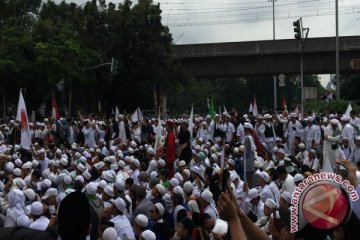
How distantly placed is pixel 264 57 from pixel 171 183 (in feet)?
137

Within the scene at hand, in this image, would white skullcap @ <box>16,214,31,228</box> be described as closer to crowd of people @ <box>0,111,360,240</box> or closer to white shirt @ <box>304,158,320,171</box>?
crowd of people @ <box>0,111,360,240</box>

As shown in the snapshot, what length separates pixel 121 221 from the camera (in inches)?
325

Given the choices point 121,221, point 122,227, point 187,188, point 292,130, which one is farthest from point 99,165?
point 292,130

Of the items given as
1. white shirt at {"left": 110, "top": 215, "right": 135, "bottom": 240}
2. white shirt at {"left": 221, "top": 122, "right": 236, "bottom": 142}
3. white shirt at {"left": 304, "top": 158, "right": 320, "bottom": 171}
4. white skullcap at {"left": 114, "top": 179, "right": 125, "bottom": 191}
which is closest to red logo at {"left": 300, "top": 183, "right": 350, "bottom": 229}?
white shirt at {"left": 110, "top": 215, "right": 135, "bottom": 240}

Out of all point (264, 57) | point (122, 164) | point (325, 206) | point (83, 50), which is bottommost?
point (122, 164)

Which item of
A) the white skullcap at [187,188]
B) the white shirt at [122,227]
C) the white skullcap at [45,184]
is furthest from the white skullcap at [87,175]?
the white shirt at [122,227]

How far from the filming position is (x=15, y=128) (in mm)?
20688

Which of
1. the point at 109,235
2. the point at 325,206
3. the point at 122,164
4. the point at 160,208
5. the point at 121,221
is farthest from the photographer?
the point at 122,164

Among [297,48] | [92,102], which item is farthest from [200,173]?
[92,102]

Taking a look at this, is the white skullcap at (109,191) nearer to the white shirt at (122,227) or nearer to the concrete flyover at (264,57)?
the white shirt at (122,227)

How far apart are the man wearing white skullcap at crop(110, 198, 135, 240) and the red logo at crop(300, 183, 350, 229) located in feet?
18.0

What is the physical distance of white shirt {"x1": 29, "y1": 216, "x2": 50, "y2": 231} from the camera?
7832 millimetres

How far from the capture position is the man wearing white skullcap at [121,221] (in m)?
8.06

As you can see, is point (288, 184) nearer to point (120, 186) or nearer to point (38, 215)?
point (120, 186)
